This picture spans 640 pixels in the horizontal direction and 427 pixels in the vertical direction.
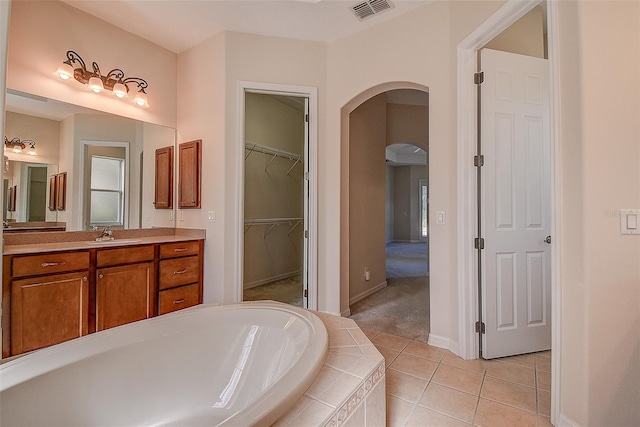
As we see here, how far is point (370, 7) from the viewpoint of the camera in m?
2.40

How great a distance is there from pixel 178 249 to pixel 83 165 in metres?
1.08

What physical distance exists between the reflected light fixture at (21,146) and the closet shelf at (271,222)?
216 centimetres

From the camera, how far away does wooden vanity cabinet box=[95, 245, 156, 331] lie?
2.20 m

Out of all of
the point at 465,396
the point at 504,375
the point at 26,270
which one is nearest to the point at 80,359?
the point at 26,270

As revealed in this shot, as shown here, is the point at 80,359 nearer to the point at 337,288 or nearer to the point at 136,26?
the point at 337,288

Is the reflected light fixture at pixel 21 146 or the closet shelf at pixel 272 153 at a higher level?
the closet shelf at pixel 272 153

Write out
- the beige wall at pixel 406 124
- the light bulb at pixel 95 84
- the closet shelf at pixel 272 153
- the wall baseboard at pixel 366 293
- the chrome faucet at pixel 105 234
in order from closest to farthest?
the light bulb at pixel 95 84 < the chrome faucet at pixel 105 234 < the wall baseboard at pixel 366 293 < the closet shelf at pixel 272 153 < the beige wall at pixel 406 124

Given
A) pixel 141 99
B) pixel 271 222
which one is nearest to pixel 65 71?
pixel 141 99

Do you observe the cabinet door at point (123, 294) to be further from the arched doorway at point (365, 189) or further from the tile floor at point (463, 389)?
the tile floor at point (463, 389)

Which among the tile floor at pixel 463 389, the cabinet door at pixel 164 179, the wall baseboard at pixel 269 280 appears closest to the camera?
the tile floor at pixel 463 389

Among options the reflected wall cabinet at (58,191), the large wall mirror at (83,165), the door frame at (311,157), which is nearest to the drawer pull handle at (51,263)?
the large wall mirror at (83,165)

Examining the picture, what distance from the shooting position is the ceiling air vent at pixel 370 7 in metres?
2.34

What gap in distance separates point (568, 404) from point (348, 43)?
9.96ft

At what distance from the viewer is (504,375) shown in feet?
6.22
